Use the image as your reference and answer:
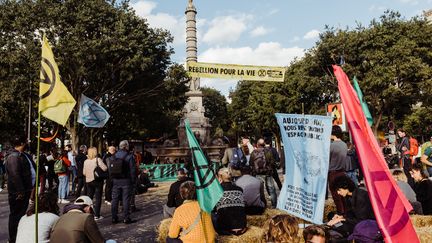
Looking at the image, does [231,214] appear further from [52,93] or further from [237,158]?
[237,158]

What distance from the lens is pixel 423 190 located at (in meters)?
7.68

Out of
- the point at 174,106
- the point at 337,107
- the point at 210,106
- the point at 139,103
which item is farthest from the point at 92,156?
the point at 210,106

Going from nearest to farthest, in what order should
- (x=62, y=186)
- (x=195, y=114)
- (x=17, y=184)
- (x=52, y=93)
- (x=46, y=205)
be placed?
(x=46, y=205) < (x=52, y=93) < (x=17, y=184) < (x=62, y=186) < (x=195, y=114)

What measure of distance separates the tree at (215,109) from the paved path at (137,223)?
5890 cm

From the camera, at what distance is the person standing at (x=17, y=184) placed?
22.8 feet

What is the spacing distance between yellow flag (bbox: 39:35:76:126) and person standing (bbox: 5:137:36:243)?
2.45 m

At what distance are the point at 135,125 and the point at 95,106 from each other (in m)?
26.5

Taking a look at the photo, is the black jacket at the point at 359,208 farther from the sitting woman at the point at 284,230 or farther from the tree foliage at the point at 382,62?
the tree foliage at the point at 382,62

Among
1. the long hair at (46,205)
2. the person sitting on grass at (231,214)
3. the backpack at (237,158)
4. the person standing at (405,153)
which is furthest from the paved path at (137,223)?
the person standing at (405,153)

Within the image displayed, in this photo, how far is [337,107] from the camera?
11586 mm

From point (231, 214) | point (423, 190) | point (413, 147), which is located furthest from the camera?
point (413, 147)

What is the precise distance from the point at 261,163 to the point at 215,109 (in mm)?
65296

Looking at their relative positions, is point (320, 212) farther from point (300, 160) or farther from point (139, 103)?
point (139, 103)

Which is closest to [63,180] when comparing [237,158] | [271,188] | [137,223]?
[137,223]
